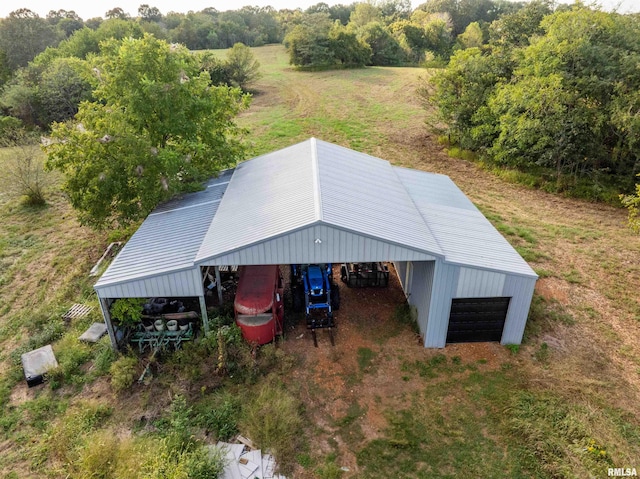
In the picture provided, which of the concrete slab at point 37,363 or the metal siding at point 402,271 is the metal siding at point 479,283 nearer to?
the metal siding at point 402,271

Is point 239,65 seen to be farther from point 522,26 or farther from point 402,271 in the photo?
point 402,271

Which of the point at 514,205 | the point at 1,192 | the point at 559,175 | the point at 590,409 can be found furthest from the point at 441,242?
the point at 1,192

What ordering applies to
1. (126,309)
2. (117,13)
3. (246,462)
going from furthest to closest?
(117,13), (126,309), (246,462)

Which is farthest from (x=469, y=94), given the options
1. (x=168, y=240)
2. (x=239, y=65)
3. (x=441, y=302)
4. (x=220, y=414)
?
(x=239, y=65)

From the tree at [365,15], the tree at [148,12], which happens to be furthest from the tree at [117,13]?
the tree at [365,15]

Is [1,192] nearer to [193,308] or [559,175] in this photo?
[193,308]

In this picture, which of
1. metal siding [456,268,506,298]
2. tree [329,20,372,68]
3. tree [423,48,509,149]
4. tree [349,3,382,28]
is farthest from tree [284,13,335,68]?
metal siding [456,268,506,298]

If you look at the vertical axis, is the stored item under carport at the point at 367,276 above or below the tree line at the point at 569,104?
below
